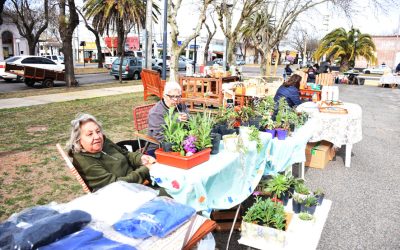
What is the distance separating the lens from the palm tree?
2844 cm

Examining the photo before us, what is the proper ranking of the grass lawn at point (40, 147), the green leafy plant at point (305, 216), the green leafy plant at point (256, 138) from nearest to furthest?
the green leafy plant at point (305, 216) < the green leafy plant at point (256, 138) < the grass lawn at point (40, 147)

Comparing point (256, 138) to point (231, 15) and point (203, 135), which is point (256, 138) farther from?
point (231, 15)

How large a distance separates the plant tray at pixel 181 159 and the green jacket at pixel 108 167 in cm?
34

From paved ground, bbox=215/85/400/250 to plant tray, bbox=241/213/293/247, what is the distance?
1.79 ft

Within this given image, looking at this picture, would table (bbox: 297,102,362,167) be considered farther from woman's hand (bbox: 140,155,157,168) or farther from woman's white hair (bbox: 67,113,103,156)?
woman's white hair (bbox: 67,113,103,156)

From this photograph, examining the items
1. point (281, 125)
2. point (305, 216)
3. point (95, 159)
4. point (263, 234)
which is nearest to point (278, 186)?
point (305, 216)

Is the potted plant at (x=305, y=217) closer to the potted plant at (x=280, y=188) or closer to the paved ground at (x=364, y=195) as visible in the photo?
the potted plant at (x=280, y=188)

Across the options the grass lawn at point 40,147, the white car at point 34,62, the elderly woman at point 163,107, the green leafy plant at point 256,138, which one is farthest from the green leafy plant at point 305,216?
the white car at point 34,62

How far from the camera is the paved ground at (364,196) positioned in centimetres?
345

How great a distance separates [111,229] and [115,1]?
30078mm

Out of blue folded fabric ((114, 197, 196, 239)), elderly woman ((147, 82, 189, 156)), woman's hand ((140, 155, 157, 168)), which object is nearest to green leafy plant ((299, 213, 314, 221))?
woman's hand ((140, 155, 157, 168))

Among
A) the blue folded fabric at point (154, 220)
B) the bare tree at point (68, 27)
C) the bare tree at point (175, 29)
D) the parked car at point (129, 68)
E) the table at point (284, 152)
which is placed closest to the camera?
the blue folded fabric at point (154, 220)

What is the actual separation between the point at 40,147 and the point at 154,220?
5.09 metres

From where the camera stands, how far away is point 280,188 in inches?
131
